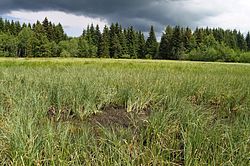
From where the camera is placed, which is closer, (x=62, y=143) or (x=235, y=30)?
(x=62, y=143)

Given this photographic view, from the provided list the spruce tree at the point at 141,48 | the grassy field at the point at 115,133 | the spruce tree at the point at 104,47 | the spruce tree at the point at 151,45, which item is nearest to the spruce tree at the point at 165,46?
the spruce tree at the point at 151,45

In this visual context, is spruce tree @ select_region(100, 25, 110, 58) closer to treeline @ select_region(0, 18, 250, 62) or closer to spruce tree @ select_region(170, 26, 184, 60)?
treeline @ select_region(0, 18, 250, 62)

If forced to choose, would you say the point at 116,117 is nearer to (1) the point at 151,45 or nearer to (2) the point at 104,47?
(2) the point at 104,47

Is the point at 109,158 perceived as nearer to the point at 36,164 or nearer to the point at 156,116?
the point at 36,164

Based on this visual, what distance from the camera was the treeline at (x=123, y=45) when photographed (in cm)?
6612

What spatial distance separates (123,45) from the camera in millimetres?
71125

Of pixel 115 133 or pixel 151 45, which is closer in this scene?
pixel 115 133

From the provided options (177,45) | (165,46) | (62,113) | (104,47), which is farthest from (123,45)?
(62,113)

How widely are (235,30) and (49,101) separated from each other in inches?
4316

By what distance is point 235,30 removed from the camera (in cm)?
10300

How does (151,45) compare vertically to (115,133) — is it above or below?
above

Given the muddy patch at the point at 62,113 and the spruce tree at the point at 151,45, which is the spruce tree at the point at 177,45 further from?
the muddy patch at the point at 62,113

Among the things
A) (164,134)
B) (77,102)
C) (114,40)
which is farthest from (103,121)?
(114,40)

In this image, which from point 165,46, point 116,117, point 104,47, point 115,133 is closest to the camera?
point 115,133
